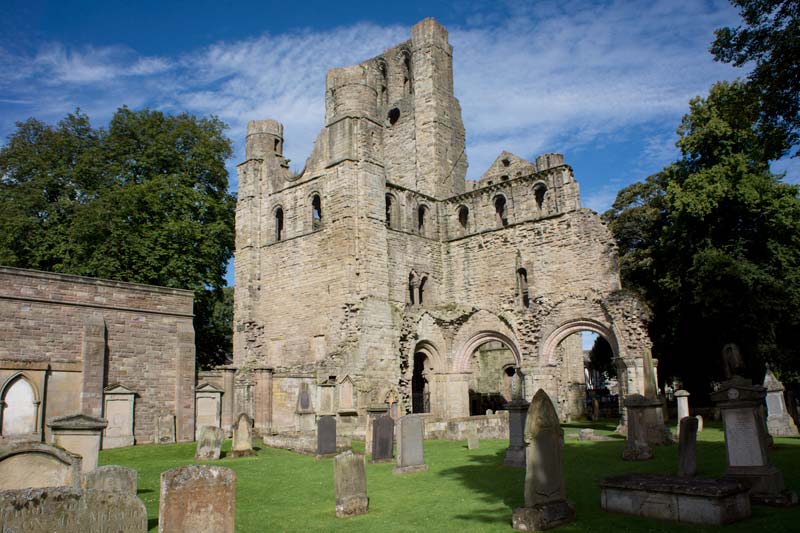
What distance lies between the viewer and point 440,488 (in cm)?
1070

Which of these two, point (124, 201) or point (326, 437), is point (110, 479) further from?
point (124, 201)

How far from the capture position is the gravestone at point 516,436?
1295 centimetres

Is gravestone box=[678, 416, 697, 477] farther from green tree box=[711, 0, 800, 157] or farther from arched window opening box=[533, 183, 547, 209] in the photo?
arched window opening box=[533, 183, 547, 209]

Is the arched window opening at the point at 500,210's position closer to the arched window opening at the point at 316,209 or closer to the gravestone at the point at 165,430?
the arched window opening at the point at 316,209

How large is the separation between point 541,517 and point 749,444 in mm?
3439

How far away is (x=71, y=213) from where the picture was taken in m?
26.7

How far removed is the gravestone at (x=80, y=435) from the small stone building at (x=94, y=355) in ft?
33.7

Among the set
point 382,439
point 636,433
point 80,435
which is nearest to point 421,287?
point 382,439

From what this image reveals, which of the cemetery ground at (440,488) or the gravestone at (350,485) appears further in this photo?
the gravestone at (350,485)

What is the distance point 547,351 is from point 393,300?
6.10 m

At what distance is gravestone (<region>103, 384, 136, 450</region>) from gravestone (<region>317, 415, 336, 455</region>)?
23.7 feet

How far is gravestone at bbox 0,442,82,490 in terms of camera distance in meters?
6.70

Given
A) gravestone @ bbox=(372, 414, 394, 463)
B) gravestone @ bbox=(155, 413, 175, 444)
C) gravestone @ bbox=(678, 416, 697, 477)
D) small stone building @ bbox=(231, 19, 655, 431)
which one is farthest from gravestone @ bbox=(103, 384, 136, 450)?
gravestone @ bbox=(678, 416, 697, 477)

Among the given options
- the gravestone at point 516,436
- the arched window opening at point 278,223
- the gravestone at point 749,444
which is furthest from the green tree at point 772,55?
the arched window opening at point 278,223
